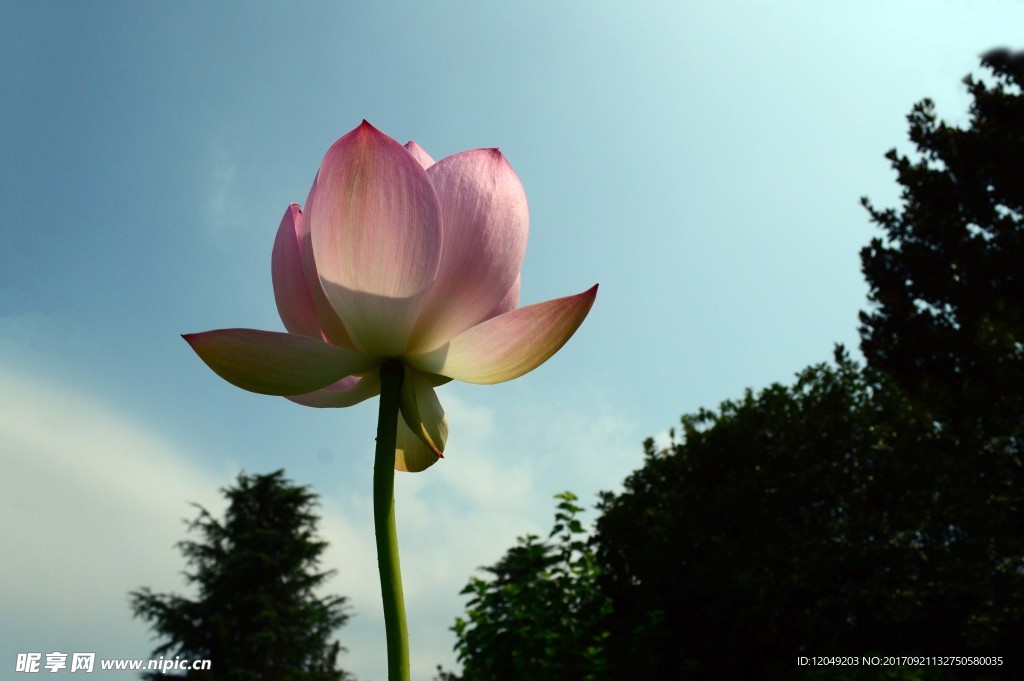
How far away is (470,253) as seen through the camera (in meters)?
0.45

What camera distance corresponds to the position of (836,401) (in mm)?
9281

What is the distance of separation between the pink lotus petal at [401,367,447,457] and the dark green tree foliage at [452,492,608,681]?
16.3 feet

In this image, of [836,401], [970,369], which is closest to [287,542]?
[836,401]

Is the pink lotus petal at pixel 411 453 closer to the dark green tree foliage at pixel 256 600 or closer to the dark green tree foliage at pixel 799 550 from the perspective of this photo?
the dark green tree foliage at pixel 799 550

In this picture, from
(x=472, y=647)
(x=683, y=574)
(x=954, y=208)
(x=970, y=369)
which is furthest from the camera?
(x=954, y=208)

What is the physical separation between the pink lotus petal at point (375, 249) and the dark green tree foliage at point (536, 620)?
5.08 meters

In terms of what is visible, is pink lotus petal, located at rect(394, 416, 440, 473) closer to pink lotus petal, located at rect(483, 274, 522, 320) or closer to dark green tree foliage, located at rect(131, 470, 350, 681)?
pink lotus petal, located at rect(483, 274, 522, 320)

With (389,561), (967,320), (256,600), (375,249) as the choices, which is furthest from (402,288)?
(256,600)

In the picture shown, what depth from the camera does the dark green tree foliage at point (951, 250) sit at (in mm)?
10234

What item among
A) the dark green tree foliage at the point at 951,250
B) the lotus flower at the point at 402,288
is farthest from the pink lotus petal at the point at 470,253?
the dark green tree foliage at the point at 951,250

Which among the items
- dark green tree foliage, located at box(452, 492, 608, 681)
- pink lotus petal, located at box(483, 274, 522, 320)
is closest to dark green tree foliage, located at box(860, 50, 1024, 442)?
dark green tree foliage, located at box(452, 492, 608, 681)

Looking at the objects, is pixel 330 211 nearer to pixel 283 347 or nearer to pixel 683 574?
pixel 283 347

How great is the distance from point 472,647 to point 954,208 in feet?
32.5

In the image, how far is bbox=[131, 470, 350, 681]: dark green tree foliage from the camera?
712 inches
